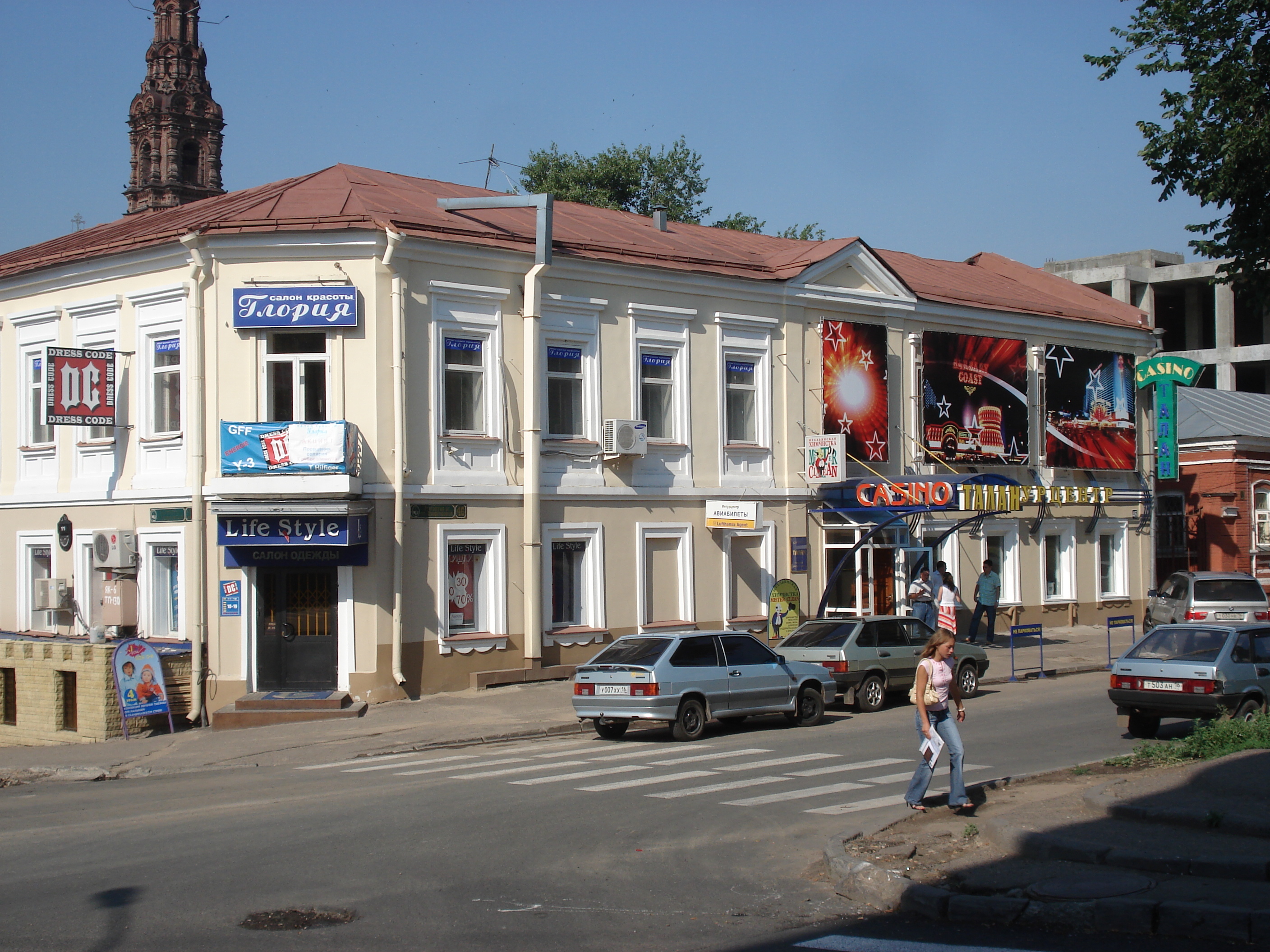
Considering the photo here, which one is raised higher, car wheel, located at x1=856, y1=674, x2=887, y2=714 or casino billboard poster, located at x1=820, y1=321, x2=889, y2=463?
casino billboard poster, located at x1=820, y1=321, x2=889, y2=463

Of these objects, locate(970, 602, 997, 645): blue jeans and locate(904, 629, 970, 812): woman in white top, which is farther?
locate(970, 602, 997, 645): blue jeans

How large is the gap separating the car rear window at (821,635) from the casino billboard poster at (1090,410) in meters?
14.3

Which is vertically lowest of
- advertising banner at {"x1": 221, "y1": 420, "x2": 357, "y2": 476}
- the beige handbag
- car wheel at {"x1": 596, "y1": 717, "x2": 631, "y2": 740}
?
car wheel at {"x1": 596, "y1": 717, "x2": 631, "y2": 740}

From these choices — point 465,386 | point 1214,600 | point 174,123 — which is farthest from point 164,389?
point 174,123

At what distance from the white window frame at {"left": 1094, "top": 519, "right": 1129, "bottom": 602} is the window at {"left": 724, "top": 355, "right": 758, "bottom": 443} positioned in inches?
467

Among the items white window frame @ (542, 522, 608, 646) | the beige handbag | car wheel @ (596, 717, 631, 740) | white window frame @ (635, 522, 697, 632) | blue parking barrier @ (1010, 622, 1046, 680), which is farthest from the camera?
white window frame @ (635, 522, 697, 632)

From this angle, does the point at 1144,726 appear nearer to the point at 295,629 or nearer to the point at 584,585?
the point at 584,585

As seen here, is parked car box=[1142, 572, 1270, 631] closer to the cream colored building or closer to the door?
the cream colored building

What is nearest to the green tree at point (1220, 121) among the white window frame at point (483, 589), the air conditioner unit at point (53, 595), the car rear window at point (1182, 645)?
the car rear window at point (1182, 645)

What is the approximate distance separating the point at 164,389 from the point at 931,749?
16.9m

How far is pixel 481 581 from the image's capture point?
22.9 metres

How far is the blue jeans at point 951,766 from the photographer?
10.8 metres

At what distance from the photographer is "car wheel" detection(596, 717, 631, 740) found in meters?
17.7

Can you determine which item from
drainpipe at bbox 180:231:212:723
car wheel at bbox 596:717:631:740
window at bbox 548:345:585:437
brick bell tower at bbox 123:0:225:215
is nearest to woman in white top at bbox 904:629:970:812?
car wheel at bbox 596:717:631:740
